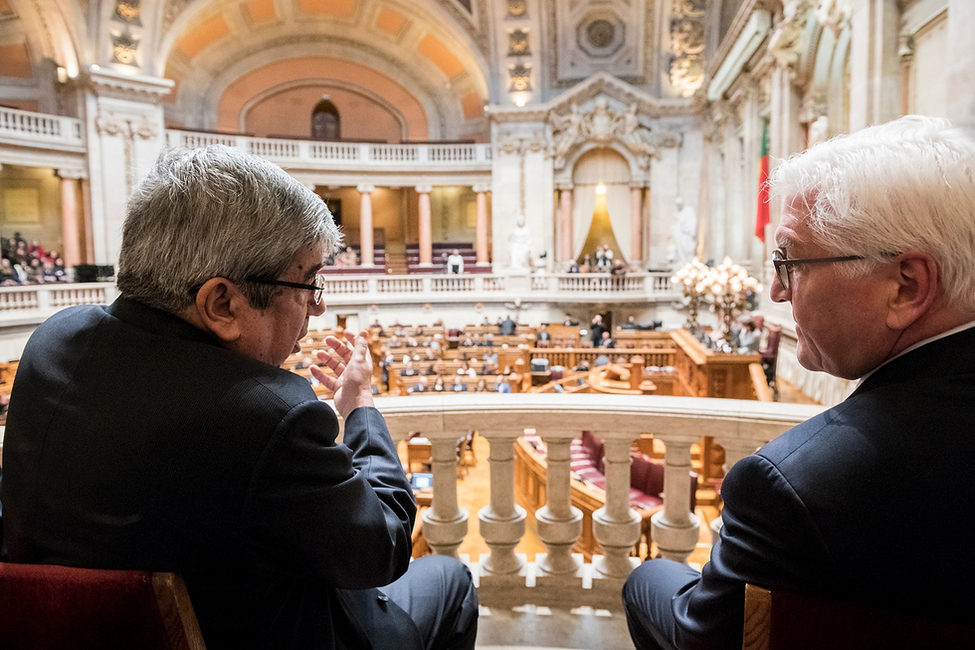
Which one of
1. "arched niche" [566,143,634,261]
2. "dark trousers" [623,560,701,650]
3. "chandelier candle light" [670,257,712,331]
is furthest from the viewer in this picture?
"arched niche" [566,143,634,261]

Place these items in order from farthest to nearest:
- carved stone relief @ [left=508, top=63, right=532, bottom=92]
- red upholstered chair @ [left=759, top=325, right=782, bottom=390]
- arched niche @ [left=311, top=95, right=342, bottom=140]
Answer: arched niche @ [left=311, top=95, right=342, bottom=140] < carved stone relief @ [left=508, top=63, right=532, bottom=92] < red upholstered chair @ [left=759, top=325, right=782, bottom=390]

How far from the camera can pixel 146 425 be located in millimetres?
997

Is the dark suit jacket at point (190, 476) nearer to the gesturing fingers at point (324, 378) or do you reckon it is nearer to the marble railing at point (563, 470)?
the gesturing fingers at point (324, 378)

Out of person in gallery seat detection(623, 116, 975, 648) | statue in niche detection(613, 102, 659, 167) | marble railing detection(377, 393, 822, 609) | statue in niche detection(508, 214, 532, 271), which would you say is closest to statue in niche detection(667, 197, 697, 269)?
statue in niche detection(613, 102, 659, 167)

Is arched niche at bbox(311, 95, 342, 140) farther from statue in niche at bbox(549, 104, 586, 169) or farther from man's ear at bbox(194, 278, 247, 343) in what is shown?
man's ear at bbox(194, 278, 247, 343)

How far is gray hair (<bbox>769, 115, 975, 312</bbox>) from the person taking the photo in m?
1.00

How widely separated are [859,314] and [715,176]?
19.4 m

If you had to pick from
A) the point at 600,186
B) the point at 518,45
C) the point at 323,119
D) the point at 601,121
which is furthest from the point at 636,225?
the point at 323,119

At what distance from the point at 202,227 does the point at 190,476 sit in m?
0.43

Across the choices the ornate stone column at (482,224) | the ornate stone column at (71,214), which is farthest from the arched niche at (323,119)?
the ornate stone column at (71,214)

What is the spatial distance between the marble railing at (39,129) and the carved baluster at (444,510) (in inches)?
691

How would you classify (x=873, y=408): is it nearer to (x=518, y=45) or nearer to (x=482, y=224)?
(x=482, y=224)

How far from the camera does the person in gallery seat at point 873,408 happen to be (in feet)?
2.89

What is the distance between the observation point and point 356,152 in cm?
2047
